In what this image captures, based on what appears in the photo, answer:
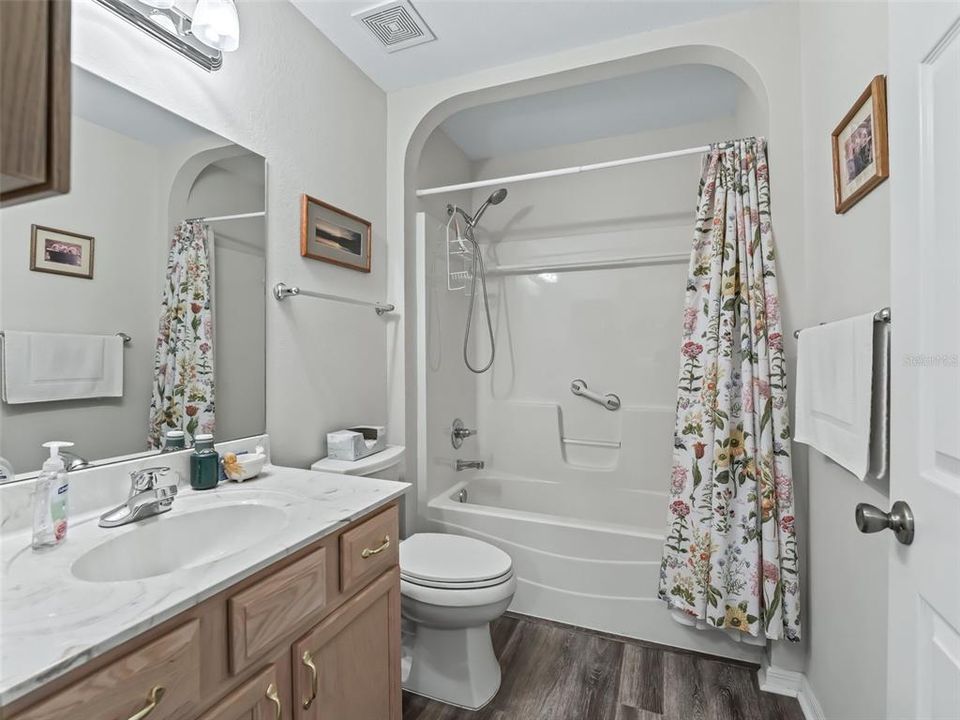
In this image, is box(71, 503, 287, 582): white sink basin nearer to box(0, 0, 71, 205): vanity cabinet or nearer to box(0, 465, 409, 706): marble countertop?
box(0, 465, 409, 706): marble countertop

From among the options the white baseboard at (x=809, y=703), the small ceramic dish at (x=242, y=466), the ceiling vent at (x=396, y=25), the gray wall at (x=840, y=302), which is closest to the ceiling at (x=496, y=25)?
the ceiling vent at (x=396, y=25)

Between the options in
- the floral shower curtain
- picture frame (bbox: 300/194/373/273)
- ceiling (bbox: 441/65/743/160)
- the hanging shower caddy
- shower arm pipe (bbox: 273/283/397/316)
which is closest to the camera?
the floral shower curtain

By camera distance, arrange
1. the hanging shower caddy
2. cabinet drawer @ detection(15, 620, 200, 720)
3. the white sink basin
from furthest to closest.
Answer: the hanging shower caddy < the white sink basin < cabinet drawer @ detection(15, 620, 200, 720)

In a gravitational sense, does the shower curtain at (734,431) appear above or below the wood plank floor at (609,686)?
above

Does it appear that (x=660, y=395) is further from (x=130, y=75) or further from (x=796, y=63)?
(x=130, y=75)

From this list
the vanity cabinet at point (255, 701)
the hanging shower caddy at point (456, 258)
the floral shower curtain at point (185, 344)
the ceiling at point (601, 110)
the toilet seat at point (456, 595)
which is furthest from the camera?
the hanging shower caddy at point (456, 258)

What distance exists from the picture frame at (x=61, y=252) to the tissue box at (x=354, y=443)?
959mm

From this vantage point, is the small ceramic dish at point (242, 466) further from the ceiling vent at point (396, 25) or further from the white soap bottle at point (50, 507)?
the ceiling vent at point (396, 25)

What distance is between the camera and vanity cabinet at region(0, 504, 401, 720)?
625 mm

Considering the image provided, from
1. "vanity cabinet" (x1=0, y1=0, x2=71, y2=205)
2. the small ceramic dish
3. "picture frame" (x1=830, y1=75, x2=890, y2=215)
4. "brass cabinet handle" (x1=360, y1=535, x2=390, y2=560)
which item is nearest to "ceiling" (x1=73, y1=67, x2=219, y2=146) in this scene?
"vanity cabinet" (x1=0, y1=0, x2=71, y2=205)

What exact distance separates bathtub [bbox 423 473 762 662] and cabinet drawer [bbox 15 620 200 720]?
1.54m

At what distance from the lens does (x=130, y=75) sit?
47.5 inches

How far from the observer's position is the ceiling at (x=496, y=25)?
1718 mm

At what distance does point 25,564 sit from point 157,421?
0.50 m
